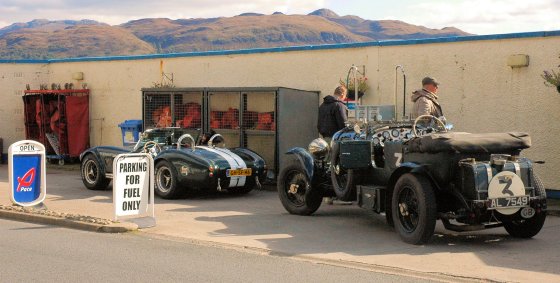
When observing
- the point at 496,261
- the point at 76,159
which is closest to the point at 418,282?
the point at 496,261

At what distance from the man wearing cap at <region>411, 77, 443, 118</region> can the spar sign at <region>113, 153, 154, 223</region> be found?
393 cm

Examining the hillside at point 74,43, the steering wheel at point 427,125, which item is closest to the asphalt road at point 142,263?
the steering wheel at point 427,125

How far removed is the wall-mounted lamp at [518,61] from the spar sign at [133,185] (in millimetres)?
6855

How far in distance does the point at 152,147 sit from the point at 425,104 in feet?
20.4

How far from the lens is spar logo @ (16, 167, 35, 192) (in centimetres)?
1338

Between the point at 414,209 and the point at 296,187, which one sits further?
the point at 296,187

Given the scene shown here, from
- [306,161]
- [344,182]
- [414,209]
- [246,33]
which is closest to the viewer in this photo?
[414,209]

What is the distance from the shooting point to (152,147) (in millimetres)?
16375

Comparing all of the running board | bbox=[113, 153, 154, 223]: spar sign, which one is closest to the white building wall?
the running board

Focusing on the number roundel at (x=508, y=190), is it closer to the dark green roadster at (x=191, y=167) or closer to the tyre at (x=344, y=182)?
the tyre at (x=344, y=182)

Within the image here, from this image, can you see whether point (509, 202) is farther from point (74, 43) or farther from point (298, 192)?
point (74, 43)

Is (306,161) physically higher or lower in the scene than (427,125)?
lower

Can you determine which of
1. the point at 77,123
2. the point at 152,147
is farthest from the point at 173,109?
the point at 77,123

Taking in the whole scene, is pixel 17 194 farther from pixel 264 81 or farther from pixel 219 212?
pixel 264 81
